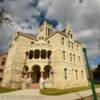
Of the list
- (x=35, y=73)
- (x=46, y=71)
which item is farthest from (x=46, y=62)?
(x=35, y=73)

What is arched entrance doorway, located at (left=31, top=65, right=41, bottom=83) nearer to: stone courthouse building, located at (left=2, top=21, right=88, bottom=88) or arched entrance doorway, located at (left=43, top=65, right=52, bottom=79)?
stone courthouse building, located at (left=2, top=21, right=88, bottom=88)

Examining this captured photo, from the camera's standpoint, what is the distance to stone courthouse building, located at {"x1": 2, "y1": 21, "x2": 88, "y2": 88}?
34.2m

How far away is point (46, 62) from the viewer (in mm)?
34594

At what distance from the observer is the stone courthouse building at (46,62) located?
34188 mm

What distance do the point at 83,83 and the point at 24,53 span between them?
1930cm

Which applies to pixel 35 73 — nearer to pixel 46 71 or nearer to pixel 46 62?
pixel 46 71

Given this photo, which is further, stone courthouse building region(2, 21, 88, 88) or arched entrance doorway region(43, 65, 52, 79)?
arched entrance doorway region(43, 65, 52, 79)

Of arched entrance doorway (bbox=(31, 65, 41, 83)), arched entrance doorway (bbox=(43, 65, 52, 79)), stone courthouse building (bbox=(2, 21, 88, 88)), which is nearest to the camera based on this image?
stone courthouse building (bbox=(2, 21, 88, 88))

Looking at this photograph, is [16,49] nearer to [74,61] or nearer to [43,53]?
[43,53]

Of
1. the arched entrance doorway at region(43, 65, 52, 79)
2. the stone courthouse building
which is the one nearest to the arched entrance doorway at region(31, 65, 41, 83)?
the stone courthouse building

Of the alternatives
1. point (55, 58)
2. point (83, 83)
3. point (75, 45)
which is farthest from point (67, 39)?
point (83, 83)

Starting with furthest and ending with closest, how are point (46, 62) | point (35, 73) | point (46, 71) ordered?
point (35, 73) → point (46, 71) → point (46, 62)

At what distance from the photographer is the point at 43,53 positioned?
37688mm

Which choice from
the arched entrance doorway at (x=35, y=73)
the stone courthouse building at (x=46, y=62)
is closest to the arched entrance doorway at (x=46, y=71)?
the stone courthouse building at (x=46, y=62)
